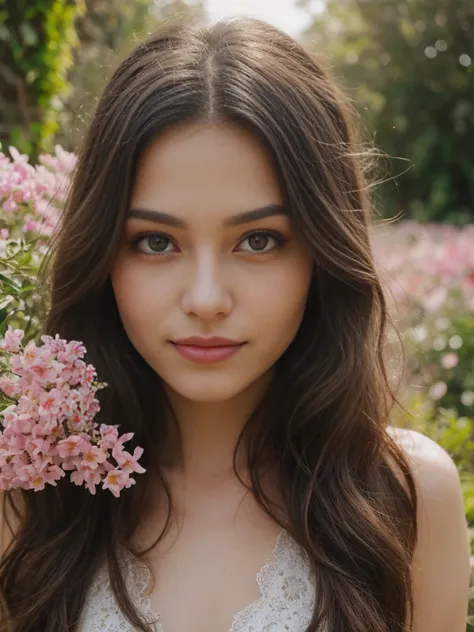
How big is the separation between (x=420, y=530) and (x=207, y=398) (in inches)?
20.7

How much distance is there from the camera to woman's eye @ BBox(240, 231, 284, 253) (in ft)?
5.47

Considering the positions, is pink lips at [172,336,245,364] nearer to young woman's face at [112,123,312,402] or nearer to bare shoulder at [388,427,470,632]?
young woman's face at [112,123,312,402]

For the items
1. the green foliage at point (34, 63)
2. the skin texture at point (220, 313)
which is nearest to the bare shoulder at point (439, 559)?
the skin texture at point (220, 313)

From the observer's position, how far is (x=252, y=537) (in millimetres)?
1845

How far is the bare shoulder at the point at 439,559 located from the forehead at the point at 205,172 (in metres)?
0.68

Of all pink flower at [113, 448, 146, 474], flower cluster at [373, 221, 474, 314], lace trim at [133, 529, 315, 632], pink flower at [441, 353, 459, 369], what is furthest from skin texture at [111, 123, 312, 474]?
flower cluster at [373, 221, 474, 314]

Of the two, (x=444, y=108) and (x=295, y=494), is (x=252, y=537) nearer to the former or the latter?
(x=295, y=494)

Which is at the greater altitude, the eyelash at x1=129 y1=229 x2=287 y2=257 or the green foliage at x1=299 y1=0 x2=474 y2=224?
the green foliage at x1=299 y1=0 x2=474 y2=224

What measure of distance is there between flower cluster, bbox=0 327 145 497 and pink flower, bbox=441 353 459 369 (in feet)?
9.05

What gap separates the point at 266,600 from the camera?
1.74 meters

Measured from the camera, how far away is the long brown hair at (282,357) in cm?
169

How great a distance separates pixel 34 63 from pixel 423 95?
22.1 ft

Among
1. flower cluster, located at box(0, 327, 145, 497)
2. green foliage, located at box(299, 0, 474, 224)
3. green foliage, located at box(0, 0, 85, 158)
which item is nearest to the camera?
flower cluster, located at box(0, 327, 145, 497)

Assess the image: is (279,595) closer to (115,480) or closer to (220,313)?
(115,480)
